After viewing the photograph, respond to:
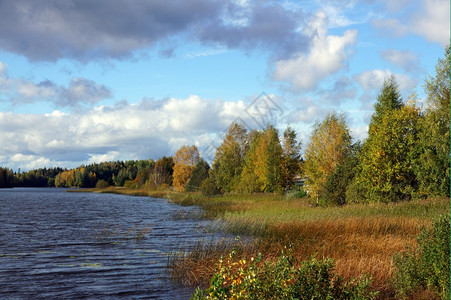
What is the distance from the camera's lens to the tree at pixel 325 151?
39.8 m

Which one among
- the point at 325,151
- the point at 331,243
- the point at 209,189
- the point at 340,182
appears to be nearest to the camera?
the point at 331,243

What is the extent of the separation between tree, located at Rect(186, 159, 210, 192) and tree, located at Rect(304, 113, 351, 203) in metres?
36.8

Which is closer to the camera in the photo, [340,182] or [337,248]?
[337,248]

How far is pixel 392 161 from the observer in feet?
109

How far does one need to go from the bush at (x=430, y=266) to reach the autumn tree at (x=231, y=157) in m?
54.7

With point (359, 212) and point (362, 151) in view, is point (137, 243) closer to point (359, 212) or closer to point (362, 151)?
point (359, 212)

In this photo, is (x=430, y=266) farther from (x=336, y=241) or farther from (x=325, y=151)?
(x=325, y=151)

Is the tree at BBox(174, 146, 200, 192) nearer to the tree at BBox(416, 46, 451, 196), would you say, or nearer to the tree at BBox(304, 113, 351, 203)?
the tree at BBox(304, 113, 351, 203)

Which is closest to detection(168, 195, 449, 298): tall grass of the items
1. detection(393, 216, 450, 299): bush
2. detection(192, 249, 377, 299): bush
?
detection(393, 216, 450, 299): bush

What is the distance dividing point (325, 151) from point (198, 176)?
42387 millimetres

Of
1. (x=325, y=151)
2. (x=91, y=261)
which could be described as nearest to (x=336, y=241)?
(x=91, y=261)

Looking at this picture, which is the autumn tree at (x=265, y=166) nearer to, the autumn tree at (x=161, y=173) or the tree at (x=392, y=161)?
the tree at (x=392, y=161)

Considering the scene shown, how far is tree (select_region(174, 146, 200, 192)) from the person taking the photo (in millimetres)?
87375

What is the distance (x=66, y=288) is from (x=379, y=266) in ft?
34.0
